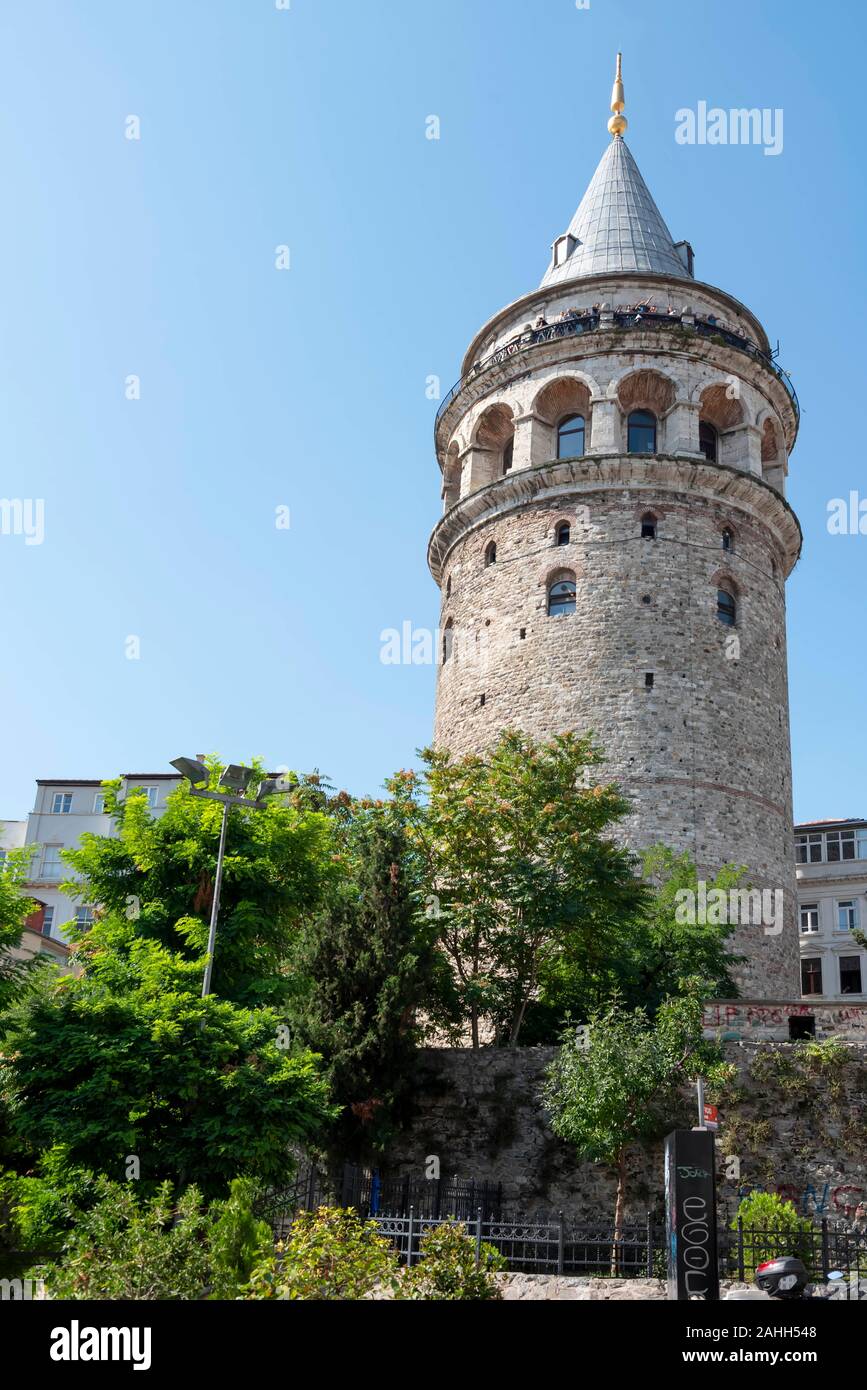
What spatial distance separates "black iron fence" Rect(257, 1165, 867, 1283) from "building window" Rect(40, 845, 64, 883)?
30.1 metres

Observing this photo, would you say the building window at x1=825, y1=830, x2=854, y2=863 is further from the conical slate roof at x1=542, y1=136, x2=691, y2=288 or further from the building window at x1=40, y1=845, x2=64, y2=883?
the building window at x1=40, y1=845, x2=64, y2=883

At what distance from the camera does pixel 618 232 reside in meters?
37.0

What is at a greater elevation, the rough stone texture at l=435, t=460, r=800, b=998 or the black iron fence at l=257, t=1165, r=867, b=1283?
the rough stone texture at l=435, t=460, r=800, b=998

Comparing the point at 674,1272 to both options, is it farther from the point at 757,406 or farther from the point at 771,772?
the point at 757,406

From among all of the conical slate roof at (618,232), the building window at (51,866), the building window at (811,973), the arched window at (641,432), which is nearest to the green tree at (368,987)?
the arched window at (641,432)

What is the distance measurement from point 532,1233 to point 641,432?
74.1 ft

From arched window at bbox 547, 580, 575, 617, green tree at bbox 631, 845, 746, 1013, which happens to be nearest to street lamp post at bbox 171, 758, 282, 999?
green tree at bbox 631, 845, 746, 1013

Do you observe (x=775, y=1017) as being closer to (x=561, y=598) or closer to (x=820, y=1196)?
(x=820, y=1196)

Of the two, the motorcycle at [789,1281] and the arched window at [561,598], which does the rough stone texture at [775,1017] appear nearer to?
the motorcycle at [789,1281]

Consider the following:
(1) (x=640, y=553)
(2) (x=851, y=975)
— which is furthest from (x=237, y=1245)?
(2) (x=851, y=975)

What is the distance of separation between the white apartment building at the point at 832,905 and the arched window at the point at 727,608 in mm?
13647

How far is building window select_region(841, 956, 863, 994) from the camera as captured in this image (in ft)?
139
